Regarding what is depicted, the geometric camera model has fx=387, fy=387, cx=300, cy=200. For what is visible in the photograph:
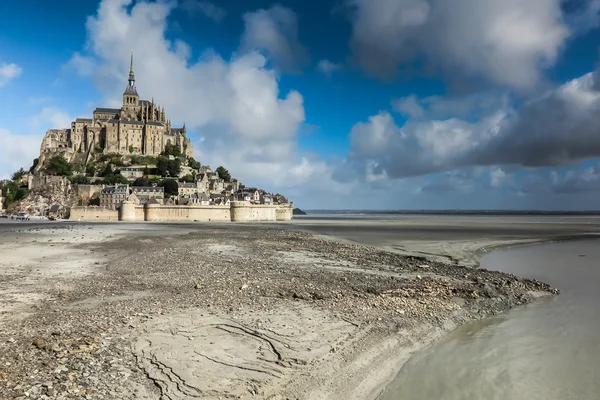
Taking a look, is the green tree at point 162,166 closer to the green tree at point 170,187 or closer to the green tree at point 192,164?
the green tree at point 170,187

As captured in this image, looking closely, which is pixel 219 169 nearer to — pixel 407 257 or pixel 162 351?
pixel 407 257

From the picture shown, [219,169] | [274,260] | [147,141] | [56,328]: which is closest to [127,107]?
[147,141]

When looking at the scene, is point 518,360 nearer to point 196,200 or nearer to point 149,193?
point 196,200

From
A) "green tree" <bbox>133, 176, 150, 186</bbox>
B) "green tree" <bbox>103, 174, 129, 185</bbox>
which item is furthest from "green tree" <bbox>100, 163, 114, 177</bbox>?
"green tree" <bbox>133, 176, 150, 186</bbox>

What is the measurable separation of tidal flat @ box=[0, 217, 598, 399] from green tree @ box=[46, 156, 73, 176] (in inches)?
3242

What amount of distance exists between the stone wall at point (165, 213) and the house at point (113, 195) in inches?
105

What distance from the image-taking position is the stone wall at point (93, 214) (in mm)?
68375

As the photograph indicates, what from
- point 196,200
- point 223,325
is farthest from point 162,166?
point 223,325

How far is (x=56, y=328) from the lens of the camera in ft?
21.7

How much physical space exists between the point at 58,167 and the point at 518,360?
9676cm

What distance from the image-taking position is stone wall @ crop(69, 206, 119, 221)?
224ft

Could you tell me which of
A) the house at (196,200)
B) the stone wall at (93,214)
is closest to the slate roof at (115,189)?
the stone wall at (93,214)

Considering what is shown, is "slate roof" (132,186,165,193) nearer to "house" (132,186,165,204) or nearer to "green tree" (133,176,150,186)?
"house" (132,186,165,204)

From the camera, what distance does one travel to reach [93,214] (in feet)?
225
